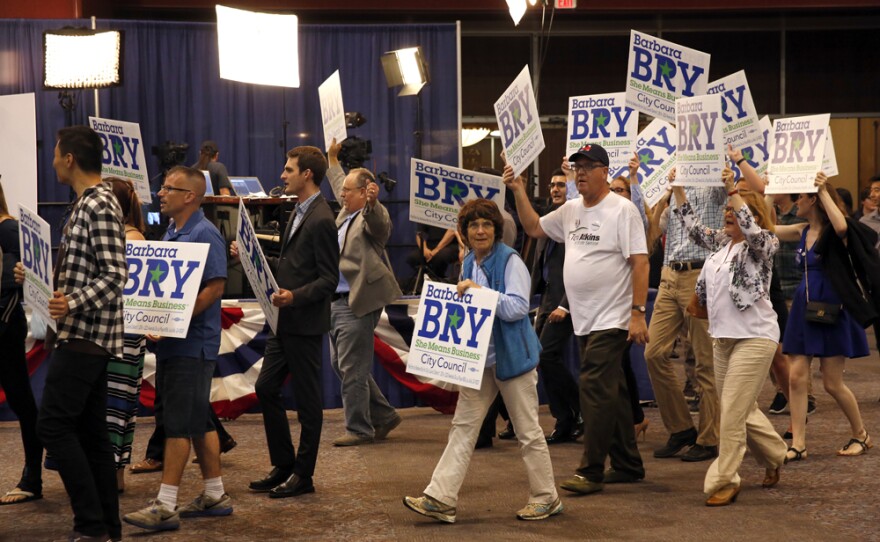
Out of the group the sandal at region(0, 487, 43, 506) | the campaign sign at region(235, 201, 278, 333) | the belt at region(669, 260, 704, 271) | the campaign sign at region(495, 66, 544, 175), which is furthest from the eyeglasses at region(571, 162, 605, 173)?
the sandal at region(0, 487, 43, 506)

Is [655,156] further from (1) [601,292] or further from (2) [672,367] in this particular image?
(1) [601,292]

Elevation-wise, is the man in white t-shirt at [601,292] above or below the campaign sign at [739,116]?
below

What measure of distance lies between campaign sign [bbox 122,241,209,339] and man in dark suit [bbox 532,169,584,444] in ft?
8.63

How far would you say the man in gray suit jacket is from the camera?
6.96 m

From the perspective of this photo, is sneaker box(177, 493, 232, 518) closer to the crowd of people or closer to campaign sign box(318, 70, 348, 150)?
the crowd of people

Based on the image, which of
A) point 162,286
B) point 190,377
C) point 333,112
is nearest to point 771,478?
point 190,377

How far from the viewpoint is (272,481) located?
5.74 meters

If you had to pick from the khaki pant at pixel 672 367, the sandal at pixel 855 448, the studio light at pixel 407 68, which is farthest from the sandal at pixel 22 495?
the studio light at pixel 407 68

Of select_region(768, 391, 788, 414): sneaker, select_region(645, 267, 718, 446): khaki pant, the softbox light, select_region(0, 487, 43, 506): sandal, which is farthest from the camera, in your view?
the softbox light

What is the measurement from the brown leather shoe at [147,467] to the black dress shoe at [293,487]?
97 centimetres

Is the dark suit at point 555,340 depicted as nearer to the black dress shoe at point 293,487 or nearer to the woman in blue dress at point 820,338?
the woman in blue dress at point 820,338

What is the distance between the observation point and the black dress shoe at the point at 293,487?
18.3 ft

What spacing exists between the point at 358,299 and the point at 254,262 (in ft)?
5.81

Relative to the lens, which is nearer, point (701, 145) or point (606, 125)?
point (701, 145)
